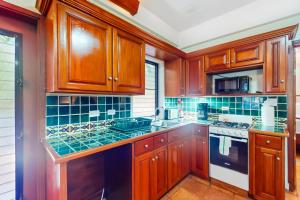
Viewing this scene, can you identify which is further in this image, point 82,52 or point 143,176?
point 143,176

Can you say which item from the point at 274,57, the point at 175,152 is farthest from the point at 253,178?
the point at 274,57

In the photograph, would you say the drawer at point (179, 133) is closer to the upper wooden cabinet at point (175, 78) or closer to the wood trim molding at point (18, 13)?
the upper wooden cabinet at point (175, 78)

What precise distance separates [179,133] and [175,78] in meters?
1.10

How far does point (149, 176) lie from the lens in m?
1.72

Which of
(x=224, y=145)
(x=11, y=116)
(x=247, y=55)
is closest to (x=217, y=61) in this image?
(x=247, y=55)

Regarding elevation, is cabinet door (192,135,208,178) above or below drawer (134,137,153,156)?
below

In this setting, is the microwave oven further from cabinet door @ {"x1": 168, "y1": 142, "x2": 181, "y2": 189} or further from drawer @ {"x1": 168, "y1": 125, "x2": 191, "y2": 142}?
cabinet door @ {"x1": 168, "y1": 142, "x2": 181, "y2": 189}

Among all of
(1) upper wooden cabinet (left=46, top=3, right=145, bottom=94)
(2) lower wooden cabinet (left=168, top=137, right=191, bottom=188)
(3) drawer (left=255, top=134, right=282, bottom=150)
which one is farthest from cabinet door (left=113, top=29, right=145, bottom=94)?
(3) drawer (left=255, top=134, right=282, bottom=150)

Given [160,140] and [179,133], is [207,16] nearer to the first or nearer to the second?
[179,133]

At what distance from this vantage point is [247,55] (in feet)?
7.22

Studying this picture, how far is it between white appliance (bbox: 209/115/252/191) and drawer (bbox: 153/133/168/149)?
0.82 meters

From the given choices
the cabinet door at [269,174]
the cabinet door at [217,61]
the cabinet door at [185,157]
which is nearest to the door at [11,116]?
the cabinet door at [185,157]

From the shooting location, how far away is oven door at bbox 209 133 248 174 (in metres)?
2.00

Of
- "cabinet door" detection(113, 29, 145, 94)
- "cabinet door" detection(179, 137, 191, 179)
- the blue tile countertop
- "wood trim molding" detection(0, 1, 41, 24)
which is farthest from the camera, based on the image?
"cabinet door" detection(179, 137, 191, 179)
